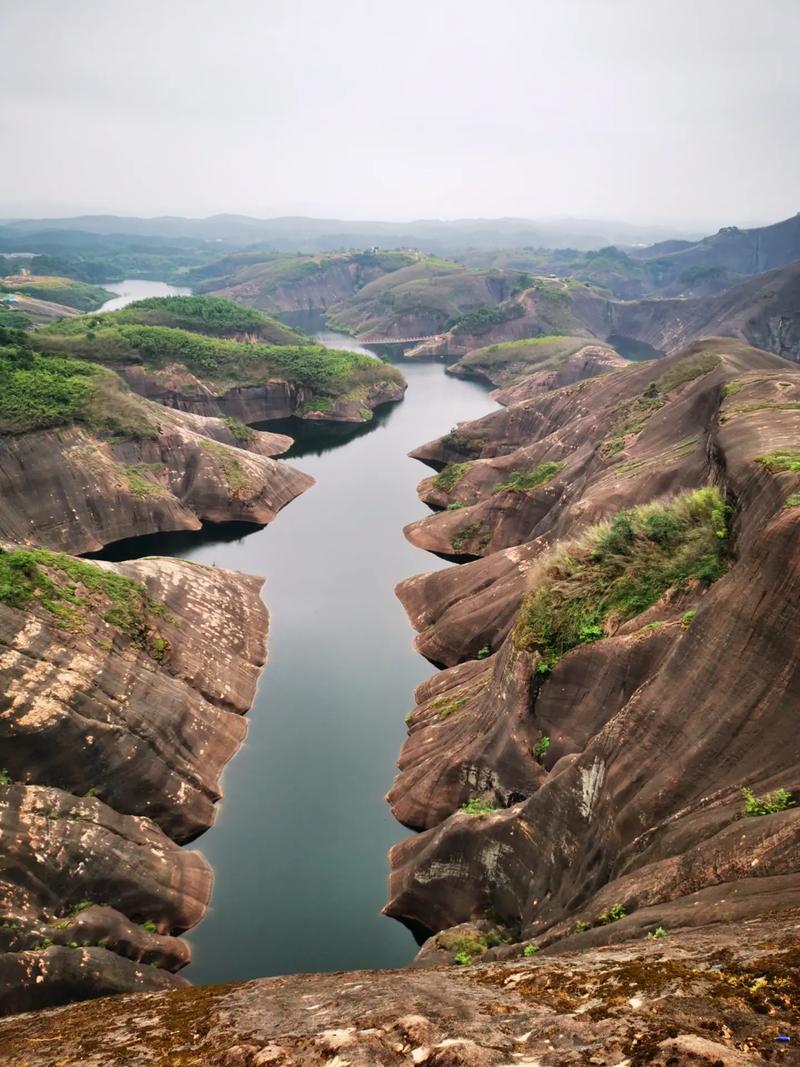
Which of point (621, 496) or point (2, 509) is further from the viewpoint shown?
point (2, 509)

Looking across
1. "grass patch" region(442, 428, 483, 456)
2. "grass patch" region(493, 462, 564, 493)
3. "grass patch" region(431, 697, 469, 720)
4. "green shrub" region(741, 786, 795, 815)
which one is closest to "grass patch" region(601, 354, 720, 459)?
"grass patch" region(493, 462, 564, 493)

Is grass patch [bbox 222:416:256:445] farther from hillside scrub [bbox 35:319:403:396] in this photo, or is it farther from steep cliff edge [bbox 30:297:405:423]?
hillside scrub [bbox 35:319:403:396]

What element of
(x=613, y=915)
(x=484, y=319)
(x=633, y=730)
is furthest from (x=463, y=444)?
(x=484, y=319)

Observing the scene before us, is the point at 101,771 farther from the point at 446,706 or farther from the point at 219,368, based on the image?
the point at 219,368

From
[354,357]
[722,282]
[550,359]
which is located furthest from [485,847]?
[722,282]

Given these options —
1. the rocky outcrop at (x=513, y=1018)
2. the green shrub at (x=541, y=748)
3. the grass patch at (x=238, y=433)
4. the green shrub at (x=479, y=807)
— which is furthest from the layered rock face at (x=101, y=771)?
the grass patch at (x=238, y=433)

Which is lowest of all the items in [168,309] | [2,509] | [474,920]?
[474,920]

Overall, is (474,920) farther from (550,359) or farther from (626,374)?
(550,359)
